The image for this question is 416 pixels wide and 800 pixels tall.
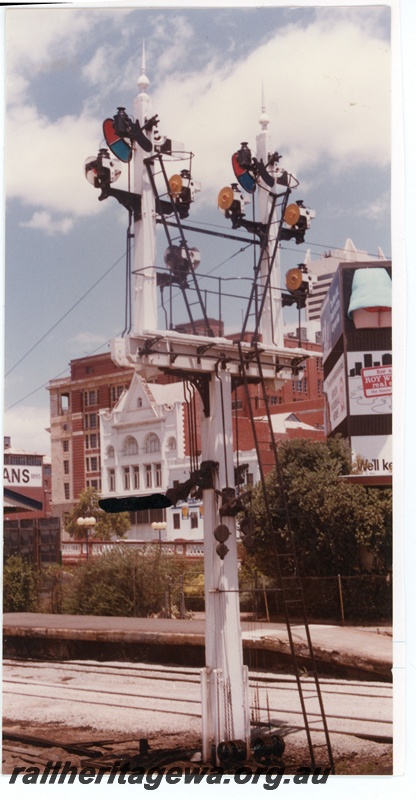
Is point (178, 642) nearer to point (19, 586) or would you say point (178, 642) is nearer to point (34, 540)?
point (19, 586)

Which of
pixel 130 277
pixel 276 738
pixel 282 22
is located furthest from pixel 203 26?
pixel 276 738

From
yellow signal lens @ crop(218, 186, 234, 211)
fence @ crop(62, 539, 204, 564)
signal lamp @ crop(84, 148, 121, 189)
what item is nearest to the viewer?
signal lamp @ crop(84, 148, 121, 189)

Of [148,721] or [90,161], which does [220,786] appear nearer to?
[148,721]

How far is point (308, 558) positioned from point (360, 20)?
558cm

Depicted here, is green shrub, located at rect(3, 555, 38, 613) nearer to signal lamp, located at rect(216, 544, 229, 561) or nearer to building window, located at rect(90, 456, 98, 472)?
building window, located at rect(90, 456, 98, 472)

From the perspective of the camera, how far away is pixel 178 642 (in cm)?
1144

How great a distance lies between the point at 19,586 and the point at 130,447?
184 centimetres

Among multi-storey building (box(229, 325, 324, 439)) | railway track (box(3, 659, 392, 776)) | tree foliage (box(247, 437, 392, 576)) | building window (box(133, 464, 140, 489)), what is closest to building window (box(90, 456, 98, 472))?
building window (box(133, 464, 140, 489))

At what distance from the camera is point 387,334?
9.97 metres

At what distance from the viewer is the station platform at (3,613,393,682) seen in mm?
10672

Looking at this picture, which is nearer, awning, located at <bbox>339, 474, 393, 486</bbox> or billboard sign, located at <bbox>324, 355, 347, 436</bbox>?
awning, located at <bbox>339, 474, 393, 486</bbox>

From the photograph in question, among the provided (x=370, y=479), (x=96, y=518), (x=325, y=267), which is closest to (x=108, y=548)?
(x=96, y=518)

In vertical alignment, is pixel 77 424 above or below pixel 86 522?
above

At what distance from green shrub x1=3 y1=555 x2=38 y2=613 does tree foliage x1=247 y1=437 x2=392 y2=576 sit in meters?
2.43
